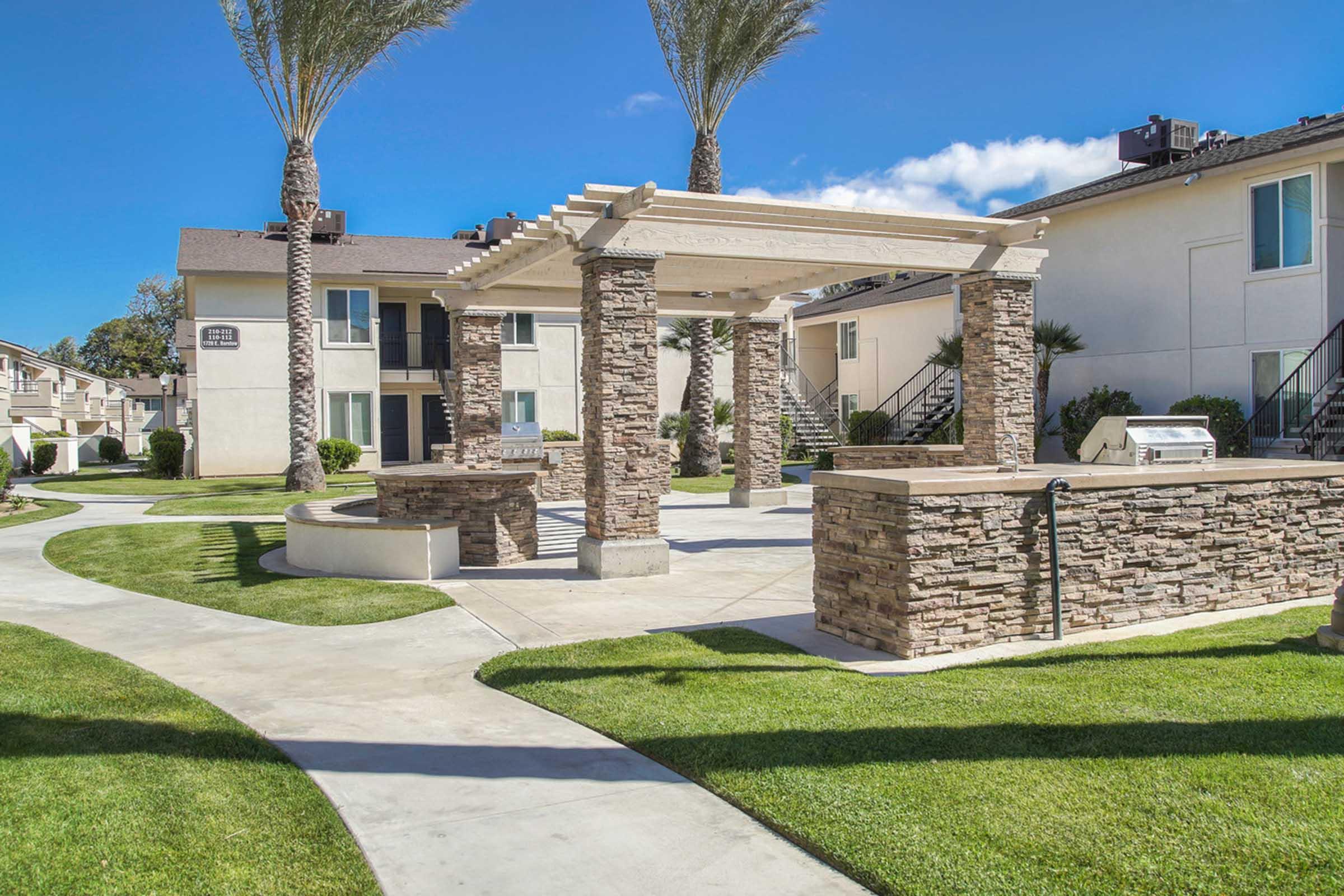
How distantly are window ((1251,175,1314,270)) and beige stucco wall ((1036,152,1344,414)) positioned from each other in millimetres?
156

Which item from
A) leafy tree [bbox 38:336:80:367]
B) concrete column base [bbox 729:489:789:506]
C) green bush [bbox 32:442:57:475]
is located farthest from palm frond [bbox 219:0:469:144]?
leafy tree [bbox 38:336:80:367]

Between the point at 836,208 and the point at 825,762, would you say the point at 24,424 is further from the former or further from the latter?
the point at 825,762

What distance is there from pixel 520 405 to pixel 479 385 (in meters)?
13.1

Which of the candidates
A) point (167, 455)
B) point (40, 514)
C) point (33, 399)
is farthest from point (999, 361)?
point (33, 399)

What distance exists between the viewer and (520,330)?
3114 cm

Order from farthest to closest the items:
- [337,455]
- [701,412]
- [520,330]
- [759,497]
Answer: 1. [520,330]
2. [337,455]
3. [701,412]
4. [759,497]

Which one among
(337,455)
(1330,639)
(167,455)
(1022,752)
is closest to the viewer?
(1022,752)

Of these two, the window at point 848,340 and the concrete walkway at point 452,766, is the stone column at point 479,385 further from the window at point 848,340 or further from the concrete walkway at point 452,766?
the window at point 848,340

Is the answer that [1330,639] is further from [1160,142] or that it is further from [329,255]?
[329,255]

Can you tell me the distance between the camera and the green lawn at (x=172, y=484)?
80.9 feet

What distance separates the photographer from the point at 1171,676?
6141 millimetres

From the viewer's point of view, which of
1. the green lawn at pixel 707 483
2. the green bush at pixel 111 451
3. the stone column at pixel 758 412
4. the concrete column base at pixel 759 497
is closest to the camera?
the stone column at pixel 758 412

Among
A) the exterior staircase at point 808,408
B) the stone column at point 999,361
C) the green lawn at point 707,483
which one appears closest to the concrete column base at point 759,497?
the green lawn at point 707,483

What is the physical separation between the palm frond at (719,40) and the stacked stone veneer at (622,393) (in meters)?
13.4
